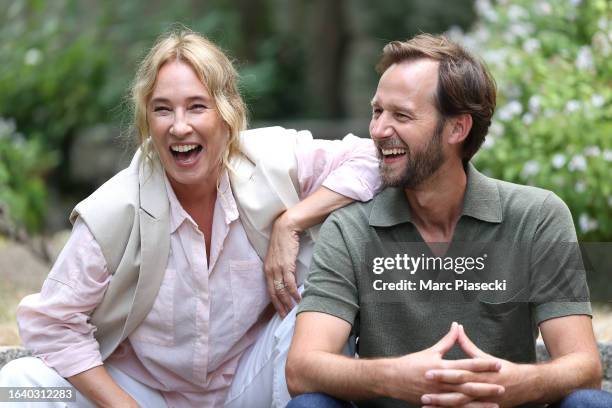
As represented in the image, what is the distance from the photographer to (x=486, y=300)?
3.12m

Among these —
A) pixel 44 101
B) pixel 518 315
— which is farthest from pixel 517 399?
pixel 44 101

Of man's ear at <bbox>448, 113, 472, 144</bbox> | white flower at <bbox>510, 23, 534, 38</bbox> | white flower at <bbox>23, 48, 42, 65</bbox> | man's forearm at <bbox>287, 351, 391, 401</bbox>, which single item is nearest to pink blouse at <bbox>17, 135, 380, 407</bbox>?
man's ear at <bbox>448, 113, 472, 144</bbox>

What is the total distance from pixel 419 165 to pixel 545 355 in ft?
3.49

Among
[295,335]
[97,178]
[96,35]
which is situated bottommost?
[295,335]

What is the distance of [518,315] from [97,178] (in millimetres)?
6902

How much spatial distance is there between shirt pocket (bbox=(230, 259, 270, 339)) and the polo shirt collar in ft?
1.33

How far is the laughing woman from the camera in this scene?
10.3 feet

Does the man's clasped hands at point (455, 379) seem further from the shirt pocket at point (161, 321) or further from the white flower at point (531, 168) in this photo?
the white flower at point (531, 168)

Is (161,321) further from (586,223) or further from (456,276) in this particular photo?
(586,223)

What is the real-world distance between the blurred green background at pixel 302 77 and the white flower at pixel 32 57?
0.02 metres

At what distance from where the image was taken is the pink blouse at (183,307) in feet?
10.2

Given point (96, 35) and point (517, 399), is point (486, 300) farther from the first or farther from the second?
point (96, 35)

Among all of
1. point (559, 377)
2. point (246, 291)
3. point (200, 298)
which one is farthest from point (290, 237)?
point (559, 377)

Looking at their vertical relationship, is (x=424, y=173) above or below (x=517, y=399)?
above
